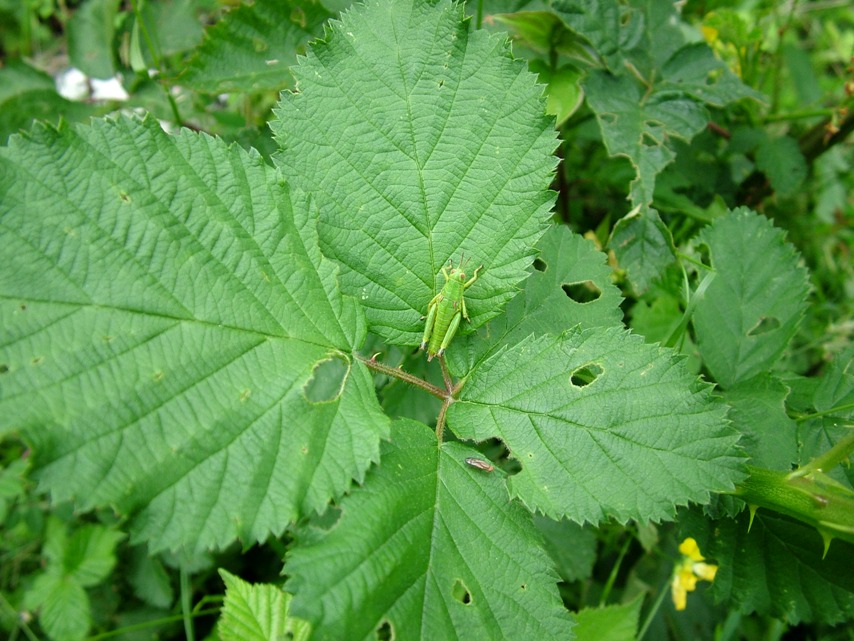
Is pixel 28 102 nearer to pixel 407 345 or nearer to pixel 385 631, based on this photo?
pixel 407 345

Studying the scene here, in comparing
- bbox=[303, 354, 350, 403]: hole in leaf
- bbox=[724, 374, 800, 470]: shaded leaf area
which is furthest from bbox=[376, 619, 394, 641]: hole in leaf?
bbox=[724, 374, 800, 470]: shaded leaf area

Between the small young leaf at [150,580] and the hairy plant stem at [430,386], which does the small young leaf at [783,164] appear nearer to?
the hairy plant stem at [430,386]

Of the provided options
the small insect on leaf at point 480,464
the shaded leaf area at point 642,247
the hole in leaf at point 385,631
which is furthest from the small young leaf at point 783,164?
the hole in leaf at point 385,631

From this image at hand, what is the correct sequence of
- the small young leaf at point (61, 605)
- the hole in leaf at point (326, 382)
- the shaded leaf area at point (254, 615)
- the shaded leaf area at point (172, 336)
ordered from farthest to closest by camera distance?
1. the small young leaf at point (61, 605)
2. the shaded leaf area at point (254, 615)
3. the hole in leaf at point (326, 382)
4. the shaded leaf area at point (172, 336)

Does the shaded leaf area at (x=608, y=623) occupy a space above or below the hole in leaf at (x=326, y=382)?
below

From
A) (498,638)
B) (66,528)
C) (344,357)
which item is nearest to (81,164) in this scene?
(344,357)

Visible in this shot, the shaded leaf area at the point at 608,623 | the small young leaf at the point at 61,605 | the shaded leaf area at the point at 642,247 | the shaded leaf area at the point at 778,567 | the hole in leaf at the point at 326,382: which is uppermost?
the shaded leaf area at the point at 642,247

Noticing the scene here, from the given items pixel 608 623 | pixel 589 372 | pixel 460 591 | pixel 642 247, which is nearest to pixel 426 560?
pixel 460 591
